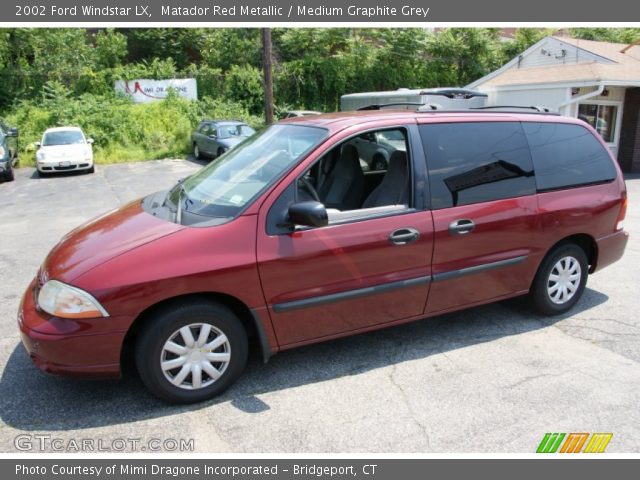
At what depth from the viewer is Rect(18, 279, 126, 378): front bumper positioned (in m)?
3.04

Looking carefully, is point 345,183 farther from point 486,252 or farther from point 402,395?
point 402,395

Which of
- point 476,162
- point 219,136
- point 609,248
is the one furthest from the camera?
point 219,136

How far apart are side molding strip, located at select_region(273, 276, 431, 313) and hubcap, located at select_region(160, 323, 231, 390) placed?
0.41 m

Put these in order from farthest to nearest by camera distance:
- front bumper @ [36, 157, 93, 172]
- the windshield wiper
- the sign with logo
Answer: front bumper @ [36, 157, 93, 172] → the windshield wiper → the sign with logo

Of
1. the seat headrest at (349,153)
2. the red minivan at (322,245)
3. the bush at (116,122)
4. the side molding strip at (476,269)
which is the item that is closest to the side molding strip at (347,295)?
the red minivan at (322,245)

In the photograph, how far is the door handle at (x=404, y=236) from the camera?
3.69 m

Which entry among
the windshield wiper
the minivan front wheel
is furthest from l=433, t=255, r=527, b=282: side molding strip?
the windshield wiper

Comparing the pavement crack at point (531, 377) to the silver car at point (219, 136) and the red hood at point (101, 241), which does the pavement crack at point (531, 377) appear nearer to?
the red hood at point (101, 241)

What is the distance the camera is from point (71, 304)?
3.06m

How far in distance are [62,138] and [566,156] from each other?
15805mm

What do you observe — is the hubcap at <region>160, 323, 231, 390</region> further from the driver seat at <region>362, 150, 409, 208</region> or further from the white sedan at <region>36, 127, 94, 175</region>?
the white sedan at <region>36, 127, 94, 175</region>

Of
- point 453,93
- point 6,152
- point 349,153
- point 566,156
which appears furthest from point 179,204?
point 6,152

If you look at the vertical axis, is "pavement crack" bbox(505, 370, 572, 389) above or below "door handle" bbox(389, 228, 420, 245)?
below

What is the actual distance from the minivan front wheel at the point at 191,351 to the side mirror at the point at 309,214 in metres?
0.72
